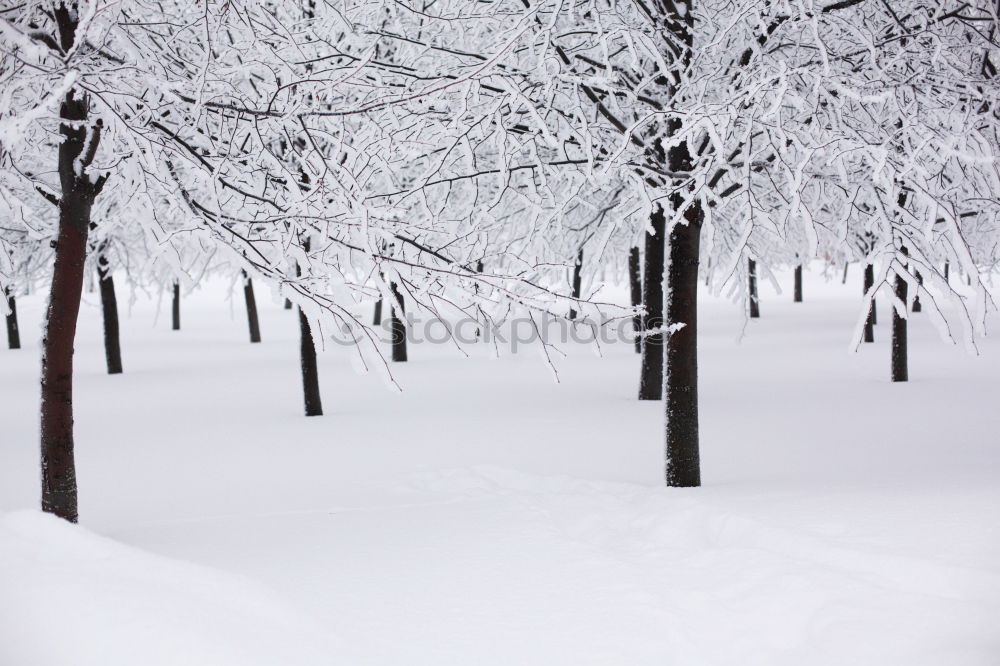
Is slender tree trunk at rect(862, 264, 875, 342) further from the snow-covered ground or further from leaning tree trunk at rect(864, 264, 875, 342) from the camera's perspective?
the snow-covered ground

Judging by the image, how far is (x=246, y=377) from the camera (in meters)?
15.9

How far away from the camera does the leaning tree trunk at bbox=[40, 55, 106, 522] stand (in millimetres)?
5125

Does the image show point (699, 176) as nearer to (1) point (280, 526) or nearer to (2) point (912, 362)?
(1) point (280, 526)

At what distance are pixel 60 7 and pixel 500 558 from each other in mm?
4661

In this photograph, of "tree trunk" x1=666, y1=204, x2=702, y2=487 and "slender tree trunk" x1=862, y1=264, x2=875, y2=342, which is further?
"slender tree trunk" x1=862, y1=264, x2=875, y2=342

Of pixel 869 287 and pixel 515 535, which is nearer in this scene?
pixel 515 535

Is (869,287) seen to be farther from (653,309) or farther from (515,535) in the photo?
(515,535)

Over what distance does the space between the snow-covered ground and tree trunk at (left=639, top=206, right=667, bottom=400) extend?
0.41 meters

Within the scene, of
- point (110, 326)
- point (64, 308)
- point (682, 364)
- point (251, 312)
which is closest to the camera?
point (64, 308)

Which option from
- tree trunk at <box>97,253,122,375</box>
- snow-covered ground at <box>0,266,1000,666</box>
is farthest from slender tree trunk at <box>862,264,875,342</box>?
tree trunk at <box>97,253,122,375</box>

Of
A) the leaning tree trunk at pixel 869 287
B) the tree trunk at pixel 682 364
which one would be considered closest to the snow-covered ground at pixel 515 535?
the tree trunk at pixel 682 364

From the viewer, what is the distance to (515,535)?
5617 millimetres

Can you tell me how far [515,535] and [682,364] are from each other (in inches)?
87.3

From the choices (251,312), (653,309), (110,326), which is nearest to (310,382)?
(653,309)
